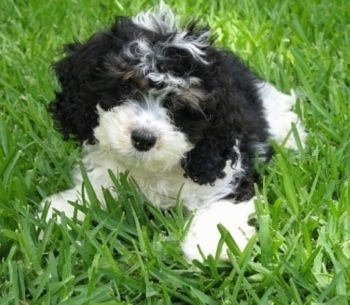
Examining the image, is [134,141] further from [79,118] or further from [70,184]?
[70,184]

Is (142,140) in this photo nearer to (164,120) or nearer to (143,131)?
(143,131)

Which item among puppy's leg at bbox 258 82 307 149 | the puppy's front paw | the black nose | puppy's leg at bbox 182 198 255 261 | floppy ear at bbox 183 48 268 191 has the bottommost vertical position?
puppy's leg at bbox 258 82 307 149

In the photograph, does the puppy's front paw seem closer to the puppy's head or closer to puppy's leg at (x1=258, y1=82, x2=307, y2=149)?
the puppy's head

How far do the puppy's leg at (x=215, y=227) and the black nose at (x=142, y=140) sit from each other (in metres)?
0.51

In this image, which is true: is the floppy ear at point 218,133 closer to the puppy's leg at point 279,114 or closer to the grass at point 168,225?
the grass at point 168,225

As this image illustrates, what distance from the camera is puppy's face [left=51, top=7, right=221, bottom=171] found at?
3811 millimetres

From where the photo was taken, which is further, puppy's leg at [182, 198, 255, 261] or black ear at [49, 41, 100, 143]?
black ear at [49, 41, 100, 143]

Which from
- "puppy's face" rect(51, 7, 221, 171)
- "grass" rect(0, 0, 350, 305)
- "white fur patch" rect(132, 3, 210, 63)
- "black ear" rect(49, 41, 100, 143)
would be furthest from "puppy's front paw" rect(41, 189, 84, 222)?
"white fur patch" rect(132, 3, 210, 63)

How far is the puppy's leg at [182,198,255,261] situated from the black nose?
51cm

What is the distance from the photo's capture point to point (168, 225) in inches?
161

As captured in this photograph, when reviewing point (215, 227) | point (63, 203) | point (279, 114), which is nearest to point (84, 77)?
point (63, 203)

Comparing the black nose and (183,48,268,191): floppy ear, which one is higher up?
the black nose

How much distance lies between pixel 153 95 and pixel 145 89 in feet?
0.16

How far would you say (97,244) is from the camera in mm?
3836
